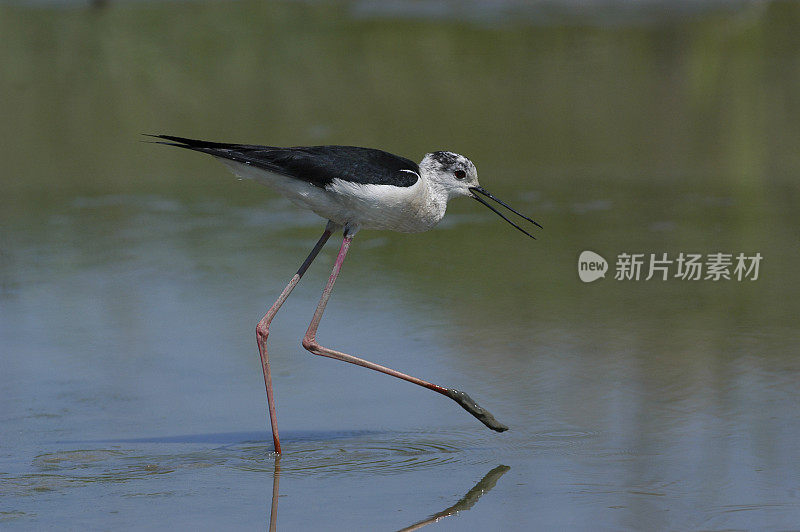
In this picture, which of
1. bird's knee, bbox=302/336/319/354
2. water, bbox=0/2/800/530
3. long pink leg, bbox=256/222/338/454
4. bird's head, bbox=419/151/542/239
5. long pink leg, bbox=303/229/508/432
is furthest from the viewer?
bird's knee, bbox=302/336/319/354

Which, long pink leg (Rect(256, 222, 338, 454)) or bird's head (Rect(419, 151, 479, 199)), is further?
bird's head (Rect(419, 151, 479, 199))

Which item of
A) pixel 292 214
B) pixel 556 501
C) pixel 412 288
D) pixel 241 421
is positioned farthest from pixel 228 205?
pixel 556 501

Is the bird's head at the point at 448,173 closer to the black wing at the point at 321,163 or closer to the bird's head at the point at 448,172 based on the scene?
the bird's head at the point at 448,172

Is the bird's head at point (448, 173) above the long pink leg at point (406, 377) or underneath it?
above

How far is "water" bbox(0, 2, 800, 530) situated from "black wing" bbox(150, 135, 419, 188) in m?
1.01

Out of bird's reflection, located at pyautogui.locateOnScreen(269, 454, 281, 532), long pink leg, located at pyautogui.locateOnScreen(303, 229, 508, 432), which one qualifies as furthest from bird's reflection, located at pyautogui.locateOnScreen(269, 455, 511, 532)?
long pink leg, located at pyautogui.locateOnScreen(303, 229, 508, 432)

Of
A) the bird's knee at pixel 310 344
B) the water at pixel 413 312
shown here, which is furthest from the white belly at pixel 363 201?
the water at pixel 413 312

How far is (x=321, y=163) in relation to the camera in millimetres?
5414

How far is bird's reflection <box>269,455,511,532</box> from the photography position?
4.31 meters

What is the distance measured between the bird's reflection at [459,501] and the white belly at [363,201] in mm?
1129

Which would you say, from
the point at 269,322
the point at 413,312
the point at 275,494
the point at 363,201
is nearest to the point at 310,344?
the point at 269,322

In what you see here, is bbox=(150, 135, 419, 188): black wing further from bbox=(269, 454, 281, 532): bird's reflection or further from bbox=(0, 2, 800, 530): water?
bbox=(269, 454, 281, 532): bird's reflection

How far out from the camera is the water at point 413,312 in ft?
15.3

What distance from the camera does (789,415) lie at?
210 inches
